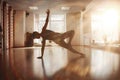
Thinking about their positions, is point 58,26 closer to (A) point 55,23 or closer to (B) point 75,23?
(A) point 55,23

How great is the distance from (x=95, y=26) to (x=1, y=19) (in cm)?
916

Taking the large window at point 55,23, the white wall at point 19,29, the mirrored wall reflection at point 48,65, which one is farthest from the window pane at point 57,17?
the mirrored wall reflection at point 48,65

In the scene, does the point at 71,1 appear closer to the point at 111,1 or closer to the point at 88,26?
the point at 111,1

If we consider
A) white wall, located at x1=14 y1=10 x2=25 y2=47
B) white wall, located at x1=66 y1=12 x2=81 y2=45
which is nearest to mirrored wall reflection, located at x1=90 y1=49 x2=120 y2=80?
white wall, located at x1=14 y1=10 x2=25 y2=47

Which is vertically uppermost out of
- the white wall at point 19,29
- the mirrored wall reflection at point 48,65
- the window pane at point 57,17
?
the window pane at point 57,17

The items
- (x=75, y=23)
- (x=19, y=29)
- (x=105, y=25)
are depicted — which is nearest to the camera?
(x=19, y=29)

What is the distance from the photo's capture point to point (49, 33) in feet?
15.2

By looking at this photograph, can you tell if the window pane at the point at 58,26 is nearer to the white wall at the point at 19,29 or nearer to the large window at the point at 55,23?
the large window at the point at 55,23

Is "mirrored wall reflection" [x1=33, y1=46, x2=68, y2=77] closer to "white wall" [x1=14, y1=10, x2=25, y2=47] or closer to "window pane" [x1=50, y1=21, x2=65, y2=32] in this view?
"white wall" [x1=14, y1=10, x2=25, y2=47]

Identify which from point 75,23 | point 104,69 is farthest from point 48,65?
point 75,23

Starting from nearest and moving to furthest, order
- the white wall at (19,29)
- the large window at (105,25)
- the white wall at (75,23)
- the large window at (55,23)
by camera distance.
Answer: the white wall at (19,29)
the white wall at (75,23)
the large window at (105,25)
the large window at (55,23)

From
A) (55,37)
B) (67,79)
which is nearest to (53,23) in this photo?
(55,37)

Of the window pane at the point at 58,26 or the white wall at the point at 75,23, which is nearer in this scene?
the white wall at the point at 75,23

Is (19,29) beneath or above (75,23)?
beneath
